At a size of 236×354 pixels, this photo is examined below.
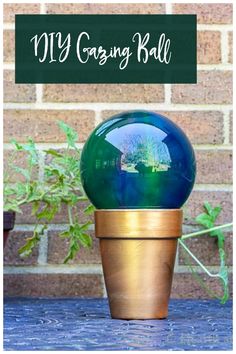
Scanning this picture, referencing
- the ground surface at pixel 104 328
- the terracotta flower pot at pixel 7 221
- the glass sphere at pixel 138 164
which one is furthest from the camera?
the terracotta flower pot at pixel 7 221

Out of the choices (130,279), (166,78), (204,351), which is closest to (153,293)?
(130,279)

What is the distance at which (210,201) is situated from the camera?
186cm

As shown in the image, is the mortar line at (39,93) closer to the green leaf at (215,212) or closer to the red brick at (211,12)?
the red brick at (211,12)

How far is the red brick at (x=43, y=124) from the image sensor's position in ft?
6.12

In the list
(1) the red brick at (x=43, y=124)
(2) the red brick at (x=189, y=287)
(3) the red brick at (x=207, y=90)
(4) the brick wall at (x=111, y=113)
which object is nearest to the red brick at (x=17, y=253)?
(4) the brick wall at (x=111, y=113)

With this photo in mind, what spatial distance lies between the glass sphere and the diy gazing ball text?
16.9 inches

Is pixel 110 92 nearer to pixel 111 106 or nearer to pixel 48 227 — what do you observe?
pixel 111 106

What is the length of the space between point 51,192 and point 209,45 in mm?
535

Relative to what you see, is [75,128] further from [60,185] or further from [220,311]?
[220,311]

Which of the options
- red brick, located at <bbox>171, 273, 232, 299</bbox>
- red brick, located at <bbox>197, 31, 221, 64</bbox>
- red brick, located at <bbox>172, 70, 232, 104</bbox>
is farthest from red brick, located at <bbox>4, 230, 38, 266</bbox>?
red brick, located at <bbox>197, 31, 221, 64</bbox>

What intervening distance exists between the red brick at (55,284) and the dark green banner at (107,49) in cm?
47

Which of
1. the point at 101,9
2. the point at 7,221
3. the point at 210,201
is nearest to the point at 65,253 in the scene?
the point at 7,221

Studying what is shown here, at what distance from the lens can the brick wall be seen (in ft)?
6.07

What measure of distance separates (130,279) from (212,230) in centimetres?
44
